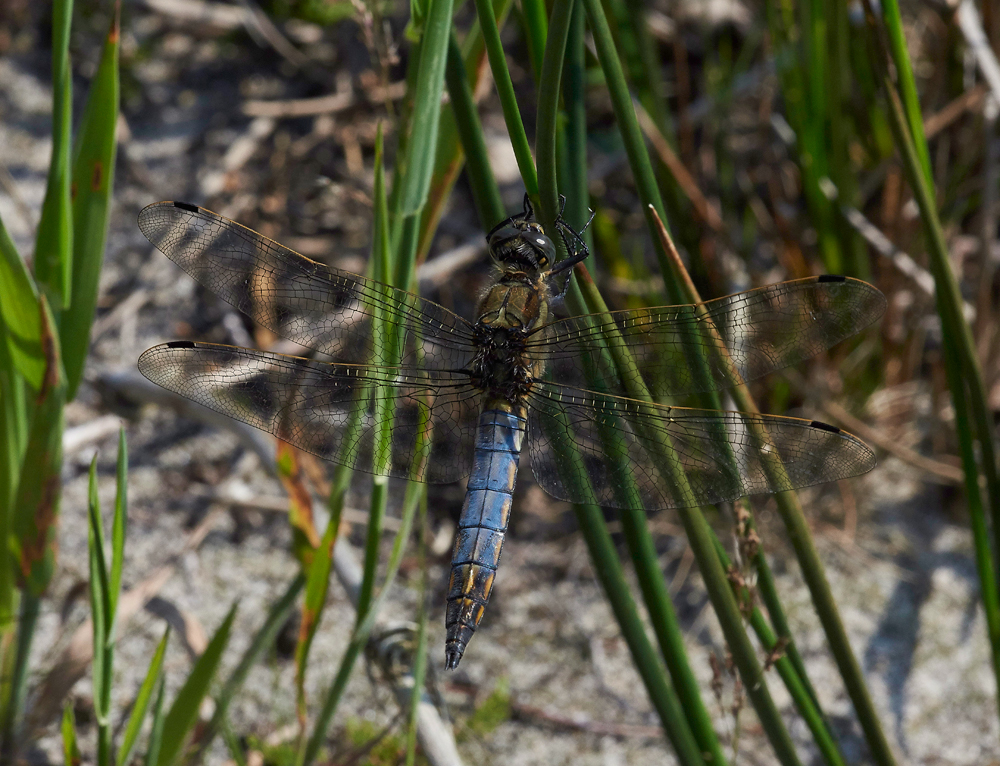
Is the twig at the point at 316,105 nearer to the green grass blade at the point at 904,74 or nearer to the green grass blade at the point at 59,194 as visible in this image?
the green grass blade at the point at 59,194

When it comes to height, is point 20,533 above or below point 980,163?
below

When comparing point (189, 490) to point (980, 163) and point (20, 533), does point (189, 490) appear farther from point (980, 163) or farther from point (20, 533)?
point (980, 163)

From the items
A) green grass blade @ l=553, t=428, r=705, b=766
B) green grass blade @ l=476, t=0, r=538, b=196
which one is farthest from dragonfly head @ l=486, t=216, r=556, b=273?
green grass blade @ l=553, t=428, r=705, b=766

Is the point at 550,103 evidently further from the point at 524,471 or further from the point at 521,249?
the point at 524,471

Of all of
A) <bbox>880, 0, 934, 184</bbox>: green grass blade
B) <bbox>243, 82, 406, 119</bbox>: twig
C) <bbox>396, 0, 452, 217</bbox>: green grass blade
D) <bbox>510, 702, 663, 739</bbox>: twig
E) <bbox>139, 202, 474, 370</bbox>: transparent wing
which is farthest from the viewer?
<bbox>243, 82, 406, 119</bbox>: twig

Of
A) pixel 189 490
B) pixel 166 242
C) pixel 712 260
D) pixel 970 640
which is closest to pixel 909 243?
pixel 712 260

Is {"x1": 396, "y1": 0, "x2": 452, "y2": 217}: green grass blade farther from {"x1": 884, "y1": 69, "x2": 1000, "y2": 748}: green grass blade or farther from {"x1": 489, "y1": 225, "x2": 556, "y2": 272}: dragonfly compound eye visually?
{"x1": 884, "y1": 69, "x2": 1000, "y2": 748}: green grass blade
